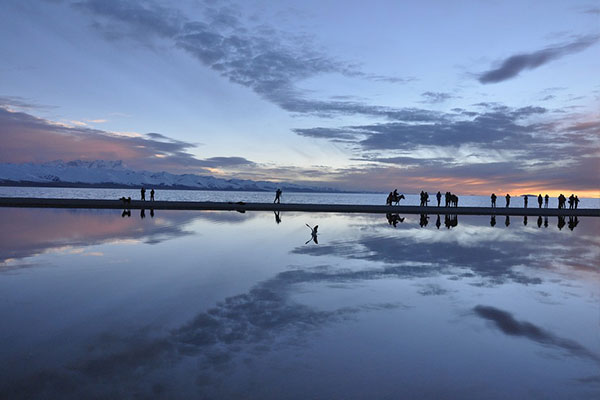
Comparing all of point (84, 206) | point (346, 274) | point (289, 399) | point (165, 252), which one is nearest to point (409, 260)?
point (346, 274)

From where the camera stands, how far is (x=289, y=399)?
17.4 feet

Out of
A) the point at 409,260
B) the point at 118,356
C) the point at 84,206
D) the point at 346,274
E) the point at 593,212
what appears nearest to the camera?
the point at 118,356

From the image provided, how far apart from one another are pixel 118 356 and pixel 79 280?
248 inches

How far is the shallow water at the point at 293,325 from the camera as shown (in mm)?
5816

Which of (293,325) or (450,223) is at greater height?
(450,223)

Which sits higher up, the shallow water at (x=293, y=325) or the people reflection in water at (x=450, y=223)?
the people reflection in water at (x=450, y=223)

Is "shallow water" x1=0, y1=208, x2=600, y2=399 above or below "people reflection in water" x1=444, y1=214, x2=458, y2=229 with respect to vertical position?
below

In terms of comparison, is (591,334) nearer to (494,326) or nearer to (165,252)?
(494,326)

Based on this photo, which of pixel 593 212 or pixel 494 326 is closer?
pixel 494 326

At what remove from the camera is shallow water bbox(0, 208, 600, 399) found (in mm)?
5816

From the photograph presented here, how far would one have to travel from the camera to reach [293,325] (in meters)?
8.28

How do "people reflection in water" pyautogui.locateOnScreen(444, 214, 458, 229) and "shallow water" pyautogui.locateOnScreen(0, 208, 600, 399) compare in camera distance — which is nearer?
"shallow water" pyautogui.locateOnScreen(0, 208, 600, 399)

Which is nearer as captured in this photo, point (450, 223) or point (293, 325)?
point (293, 325)

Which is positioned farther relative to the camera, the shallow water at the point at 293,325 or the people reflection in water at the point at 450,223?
the people reflection in water at the point at 450,223
